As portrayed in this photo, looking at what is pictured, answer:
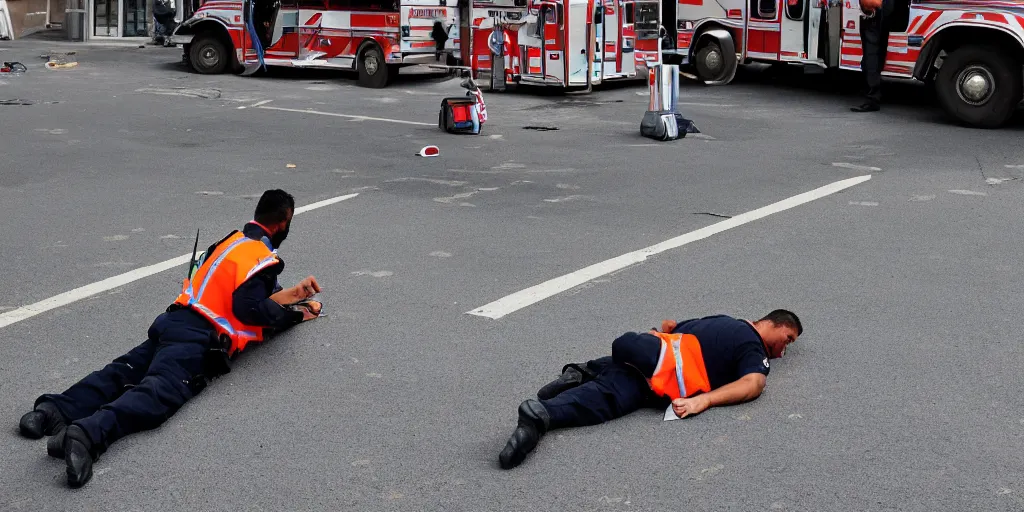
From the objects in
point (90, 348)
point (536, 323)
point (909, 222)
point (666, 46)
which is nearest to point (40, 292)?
point (90, 348)

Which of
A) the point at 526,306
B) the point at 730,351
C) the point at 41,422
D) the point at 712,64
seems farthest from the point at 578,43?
the point at 41,422

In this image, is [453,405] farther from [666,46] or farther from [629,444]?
[666,46]

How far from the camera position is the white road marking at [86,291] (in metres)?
7.08

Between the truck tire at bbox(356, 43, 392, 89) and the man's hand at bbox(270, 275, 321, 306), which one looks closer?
the man's hand at bbox(270, 275, 321, 306)

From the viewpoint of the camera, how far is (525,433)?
Result: 5035mm

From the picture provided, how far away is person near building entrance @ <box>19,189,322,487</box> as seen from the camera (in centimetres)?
520

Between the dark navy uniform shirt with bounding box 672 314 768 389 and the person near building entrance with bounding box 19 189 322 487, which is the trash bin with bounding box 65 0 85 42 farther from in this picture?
the dark navy uniform shirt with bounding box 672 314 768 389

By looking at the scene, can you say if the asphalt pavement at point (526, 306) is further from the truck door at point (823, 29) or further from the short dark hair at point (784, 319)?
the truck door at point (823, 29)

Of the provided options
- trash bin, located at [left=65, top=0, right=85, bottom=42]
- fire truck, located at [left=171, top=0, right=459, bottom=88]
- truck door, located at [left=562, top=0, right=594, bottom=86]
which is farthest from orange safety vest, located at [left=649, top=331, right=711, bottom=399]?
trash bin, located at [left=65, top=0, right=85, bottom=42]

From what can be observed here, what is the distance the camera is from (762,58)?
61.4 feet

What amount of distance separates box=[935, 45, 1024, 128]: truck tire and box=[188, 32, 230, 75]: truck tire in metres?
13.1

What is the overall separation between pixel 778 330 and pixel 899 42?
11.1 metres

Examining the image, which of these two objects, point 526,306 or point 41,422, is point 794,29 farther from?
point 41,422

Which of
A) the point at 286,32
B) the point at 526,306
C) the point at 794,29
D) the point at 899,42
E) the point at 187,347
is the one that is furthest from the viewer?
the point at 286,32
